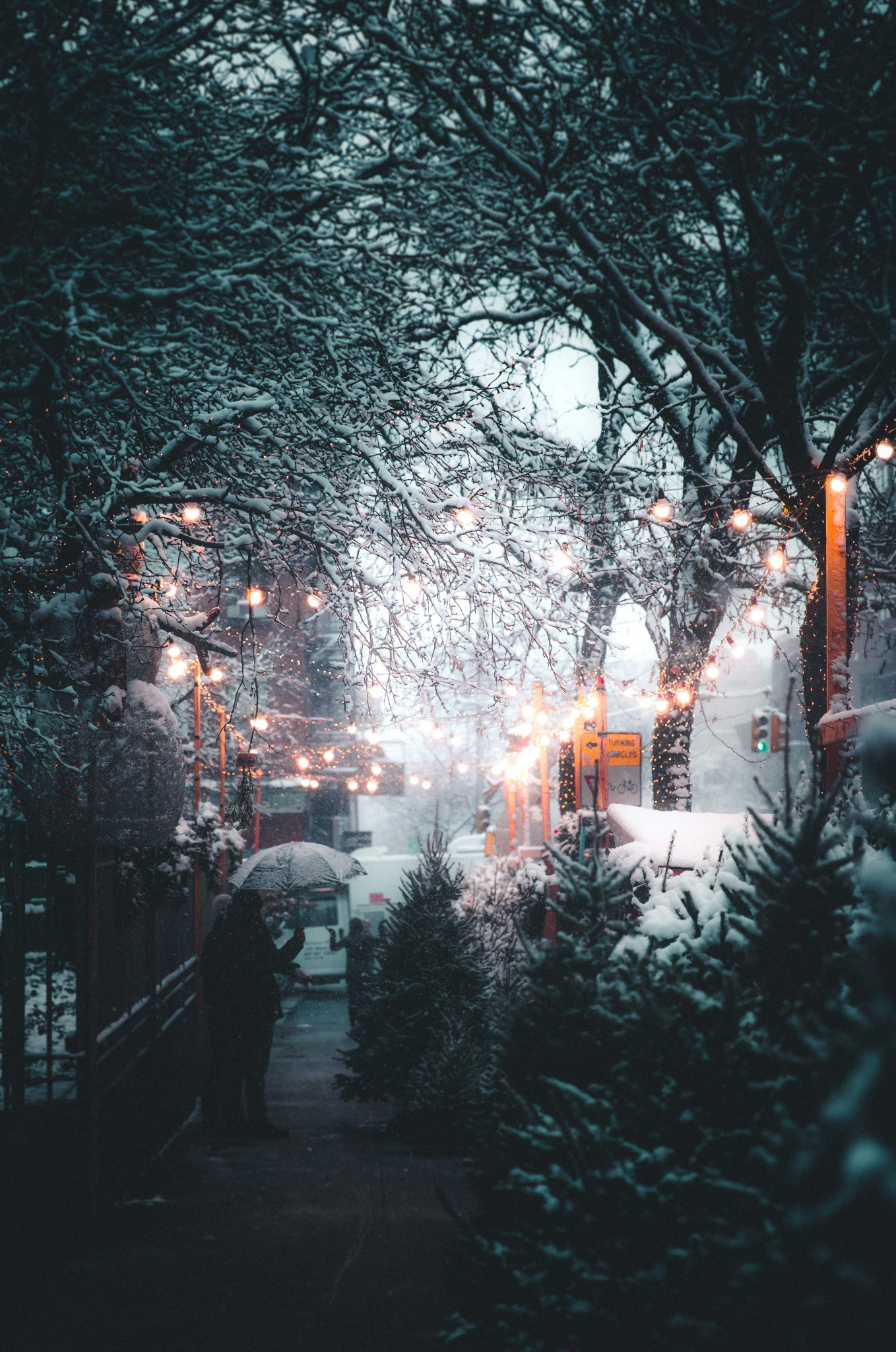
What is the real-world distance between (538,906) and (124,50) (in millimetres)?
9600

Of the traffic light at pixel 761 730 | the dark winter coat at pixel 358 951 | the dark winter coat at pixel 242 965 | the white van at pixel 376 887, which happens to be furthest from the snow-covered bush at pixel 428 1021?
the traffic light at pixel 761 730

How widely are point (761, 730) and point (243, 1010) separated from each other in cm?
1531

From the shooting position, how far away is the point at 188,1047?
8492mm

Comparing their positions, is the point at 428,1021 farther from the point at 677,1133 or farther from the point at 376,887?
the point at 376,887

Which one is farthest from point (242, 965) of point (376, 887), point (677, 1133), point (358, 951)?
point (376, 887)

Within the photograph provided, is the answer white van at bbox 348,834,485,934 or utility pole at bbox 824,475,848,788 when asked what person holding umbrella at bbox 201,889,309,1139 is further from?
white van at bbox 348,834,485,934

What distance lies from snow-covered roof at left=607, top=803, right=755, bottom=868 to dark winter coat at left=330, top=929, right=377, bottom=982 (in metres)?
7.36

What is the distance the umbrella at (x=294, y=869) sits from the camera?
10.8m

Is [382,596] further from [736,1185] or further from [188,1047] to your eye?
[736,1185]

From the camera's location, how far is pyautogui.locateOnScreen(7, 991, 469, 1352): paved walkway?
155 inches

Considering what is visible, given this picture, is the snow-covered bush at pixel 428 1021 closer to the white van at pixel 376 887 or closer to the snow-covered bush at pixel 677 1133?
the snow-covered bush at pixel 677 1133

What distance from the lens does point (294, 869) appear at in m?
11.2

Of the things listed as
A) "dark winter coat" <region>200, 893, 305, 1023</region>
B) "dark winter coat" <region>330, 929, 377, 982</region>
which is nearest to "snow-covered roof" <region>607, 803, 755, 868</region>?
"dark winter coat" <region>200, 893, 305, 1023</region>

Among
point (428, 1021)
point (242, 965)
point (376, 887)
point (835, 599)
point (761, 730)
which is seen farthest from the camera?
point (376, 887)
